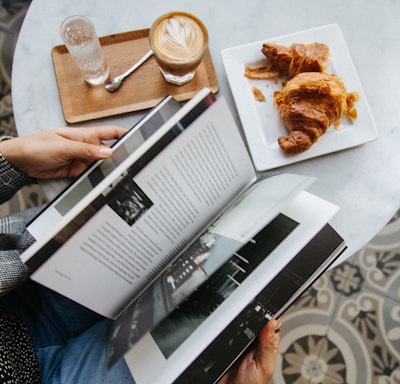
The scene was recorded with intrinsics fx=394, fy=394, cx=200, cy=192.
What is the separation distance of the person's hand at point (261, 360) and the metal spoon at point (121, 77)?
0.50 meters

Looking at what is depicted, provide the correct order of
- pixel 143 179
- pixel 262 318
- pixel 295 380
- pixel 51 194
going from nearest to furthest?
pixel 143 179 → pixel 262 318 → pixel 51 194 → pixel 295 380

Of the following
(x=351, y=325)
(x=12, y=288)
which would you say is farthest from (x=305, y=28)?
(x=351, y=325)

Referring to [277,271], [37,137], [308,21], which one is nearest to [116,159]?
[37,137]

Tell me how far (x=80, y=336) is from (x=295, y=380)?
27.4 inches

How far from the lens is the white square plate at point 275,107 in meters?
0.73

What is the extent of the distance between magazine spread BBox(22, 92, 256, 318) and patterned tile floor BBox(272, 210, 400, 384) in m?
0.72

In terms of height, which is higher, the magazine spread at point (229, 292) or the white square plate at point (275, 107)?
the white square plate at point (275, 107)

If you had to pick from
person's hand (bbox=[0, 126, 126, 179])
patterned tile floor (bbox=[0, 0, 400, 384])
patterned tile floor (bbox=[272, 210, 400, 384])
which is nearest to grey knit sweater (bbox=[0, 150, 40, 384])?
person's hand (bbox=[0, 126, 126, 179])

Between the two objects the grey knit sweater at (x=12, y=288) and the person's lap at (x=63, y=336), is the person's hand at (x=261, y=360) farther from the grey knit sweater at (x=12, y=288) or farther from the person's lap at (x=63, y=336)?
the grey knit sweater at (x=12, y=288)

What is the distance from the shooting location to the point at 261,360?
26.5 inches

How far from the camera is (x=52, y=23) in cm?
77

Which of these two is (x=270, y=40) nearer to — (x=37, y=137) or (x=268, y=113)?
(x=268, y=113)

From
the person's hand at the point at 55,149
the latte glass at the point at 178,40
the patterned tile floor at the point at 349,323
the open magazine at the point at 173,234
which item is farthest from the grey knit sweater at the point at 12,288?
the patterned tile floor at the point at 349,323

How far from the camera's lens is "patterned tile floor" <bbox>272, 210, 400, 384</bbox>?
3.76ft
